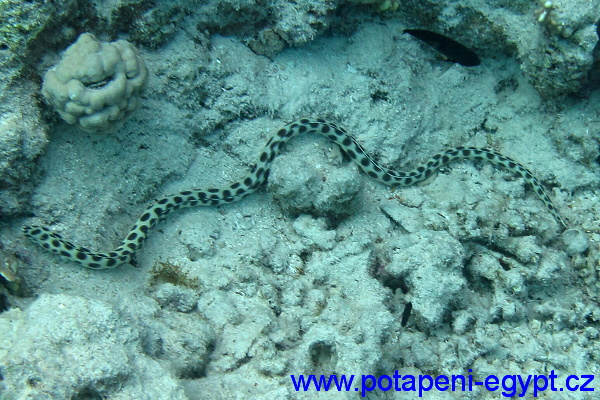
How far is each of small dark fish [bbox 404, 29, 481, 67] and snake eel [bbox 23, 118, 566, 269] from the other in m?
1.04

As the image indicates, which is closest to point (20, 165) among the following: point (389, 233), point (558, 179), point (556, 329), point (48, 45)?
point (48, 45)

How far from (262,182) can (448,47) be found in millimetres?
2638

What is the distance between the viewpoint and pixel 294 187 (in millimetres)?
4012

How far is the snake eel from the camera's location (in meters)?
3.61

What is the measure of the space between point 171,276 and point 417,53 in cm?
372

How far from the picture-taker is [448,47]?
481cm

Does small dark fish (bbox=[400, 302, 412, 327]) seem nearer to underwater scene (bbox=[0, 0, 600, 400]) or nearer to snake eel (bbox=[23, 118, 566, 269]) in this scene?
underwater scene (bbox=[0, 0, 600, 400])

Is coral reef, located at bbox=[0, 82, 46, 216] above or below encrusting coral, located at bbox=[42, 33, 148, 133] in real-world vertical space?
below

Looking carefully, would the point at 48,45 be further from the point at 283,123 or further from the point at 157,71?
the point at 283,123

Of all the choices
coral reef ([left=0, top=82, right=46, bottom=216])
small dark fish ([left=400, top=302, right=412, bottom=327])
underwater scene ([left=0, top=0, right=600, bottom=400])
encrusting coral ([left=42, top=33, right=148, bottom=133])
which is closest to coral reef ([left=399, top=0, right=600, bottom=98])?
underwater scene ([left=0, top=0, right=600, bottom=400])

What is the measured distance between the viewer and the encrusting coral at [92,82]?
3141 mm

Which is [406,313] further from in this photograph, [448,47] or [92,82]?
[92,82]

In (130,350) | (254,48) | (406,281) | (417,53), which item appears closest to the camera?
(130,350)

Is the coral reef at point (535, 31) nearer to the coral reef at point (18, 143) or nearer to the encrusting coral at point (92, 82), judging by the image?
the encrusting coral at point (92, 82)
